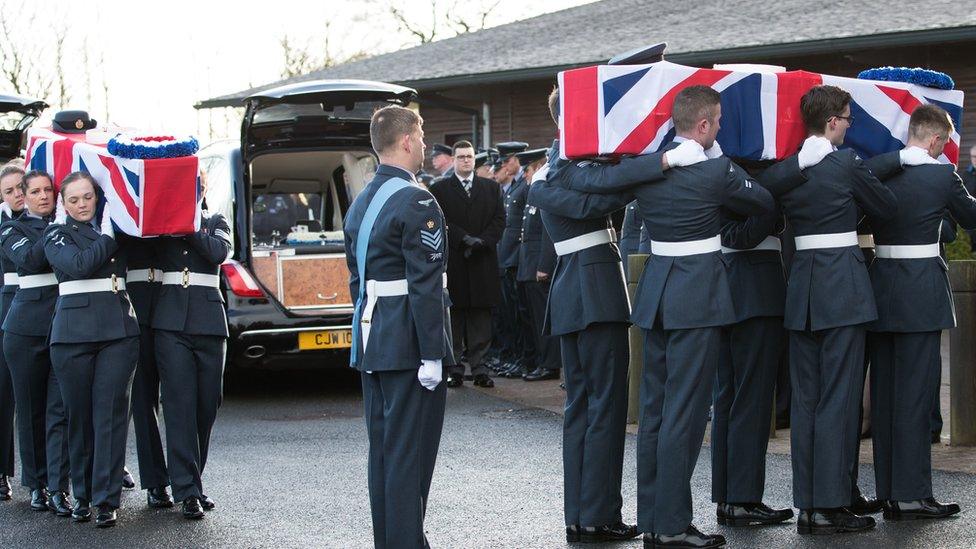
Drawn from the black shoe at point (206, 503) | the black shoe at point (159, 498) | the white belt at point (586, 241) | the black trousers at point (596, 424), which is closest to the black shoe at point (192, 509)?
the black shoe at point (206, 503)

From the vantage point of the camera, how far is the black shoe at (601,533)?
6500 millimetres

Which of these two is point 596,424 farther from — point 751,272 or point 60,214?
point 60,214

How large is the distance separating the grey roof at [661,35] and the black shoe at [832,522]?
991 centimetres

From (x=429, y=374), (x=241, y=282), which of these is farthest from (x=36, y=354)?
(x=241, y=282)

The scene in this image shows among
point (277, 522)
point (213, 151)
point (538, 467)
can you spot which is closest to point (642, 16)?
point (213, 151)

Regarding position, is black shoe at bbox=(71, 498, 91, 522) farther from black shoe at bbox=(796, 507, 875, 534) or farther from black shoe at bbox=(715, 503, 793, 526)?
black shoe at bbox=(796, 507, 875, 534)

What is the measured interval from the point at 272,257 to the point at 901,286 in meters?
5.86

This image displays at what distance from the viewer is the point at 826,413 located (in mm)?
6559

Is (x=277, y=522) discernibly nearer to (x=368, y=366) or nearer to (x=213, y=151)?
(x=368, y=366)

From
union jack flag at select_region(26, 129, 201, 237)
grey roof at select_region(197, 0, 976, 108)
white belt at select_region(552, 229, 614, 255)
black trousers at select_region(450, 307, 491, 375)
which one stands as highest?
grey roof at select_region(197, 0, 976, 108)

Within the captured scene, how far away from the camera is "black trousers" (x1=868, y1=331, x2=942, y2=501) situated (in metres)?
6.78

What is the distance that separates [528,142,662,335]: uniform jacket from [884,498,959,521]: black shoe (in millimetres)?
1606

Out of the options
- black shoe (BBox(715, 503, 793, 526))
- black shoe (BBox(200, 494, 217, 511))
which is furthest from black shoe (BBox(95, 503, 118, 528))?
black shoe (BBox(715, 503, 793, 526))

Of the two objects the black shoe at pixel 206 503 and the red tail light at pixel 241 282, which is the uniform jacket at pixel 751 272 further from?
the red tail light at pixel 241 282
